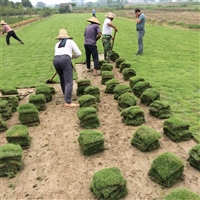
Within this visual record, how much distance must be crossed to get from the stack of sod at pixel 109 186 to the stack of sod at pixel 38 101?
3.80 metres

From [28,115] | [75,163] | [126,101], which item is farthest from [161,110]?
[28,115]

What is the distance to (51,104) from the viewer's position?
25.0 feet

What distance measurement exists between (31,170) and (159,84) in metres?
5.82

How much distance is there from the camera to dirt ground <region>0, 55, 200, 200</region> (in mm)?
4031

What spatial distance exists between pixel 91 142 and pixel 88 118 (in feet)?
3.99

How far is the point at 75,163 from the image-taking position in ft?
15.6

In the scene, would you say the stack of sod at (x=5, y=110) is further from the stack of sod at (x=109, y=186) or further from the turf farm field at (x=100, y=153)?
the stack of sod at (x=109, y=186)

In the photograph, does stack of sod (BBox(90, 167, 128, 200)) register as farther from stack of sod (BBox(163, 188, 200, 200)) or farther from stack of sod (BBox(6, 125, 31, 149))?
stack of sod (BBox(6, 125, 31, 149))

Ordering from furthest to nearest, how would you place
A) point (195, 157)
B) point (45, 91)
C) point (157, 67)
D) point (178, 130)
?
1. point (157, 67)
2. point (45, 91)
3. point (178, 130)
4. point (195, 157)

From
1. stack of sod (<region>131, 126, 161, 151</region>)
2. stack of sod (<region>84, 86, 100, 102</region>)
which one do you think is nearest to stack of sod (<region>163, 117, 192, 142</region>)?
stack of sod (<region>131, 126, 161, 151</region>)

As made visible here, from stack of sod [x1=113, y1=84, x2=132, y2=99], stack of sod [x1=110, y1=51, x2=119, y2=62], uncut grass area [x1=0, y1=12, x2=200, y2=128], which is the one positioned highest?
stack of sod [x1=113, y1=84, x2=132, y2=99]

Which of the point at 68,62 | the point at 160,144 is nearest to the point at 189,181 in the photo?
the point at 160,144

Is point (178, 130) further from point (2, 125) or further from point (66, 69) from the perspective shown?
point (2, 125)

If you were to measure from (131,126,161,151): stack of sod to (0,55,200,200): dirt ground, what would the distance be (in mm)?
123
